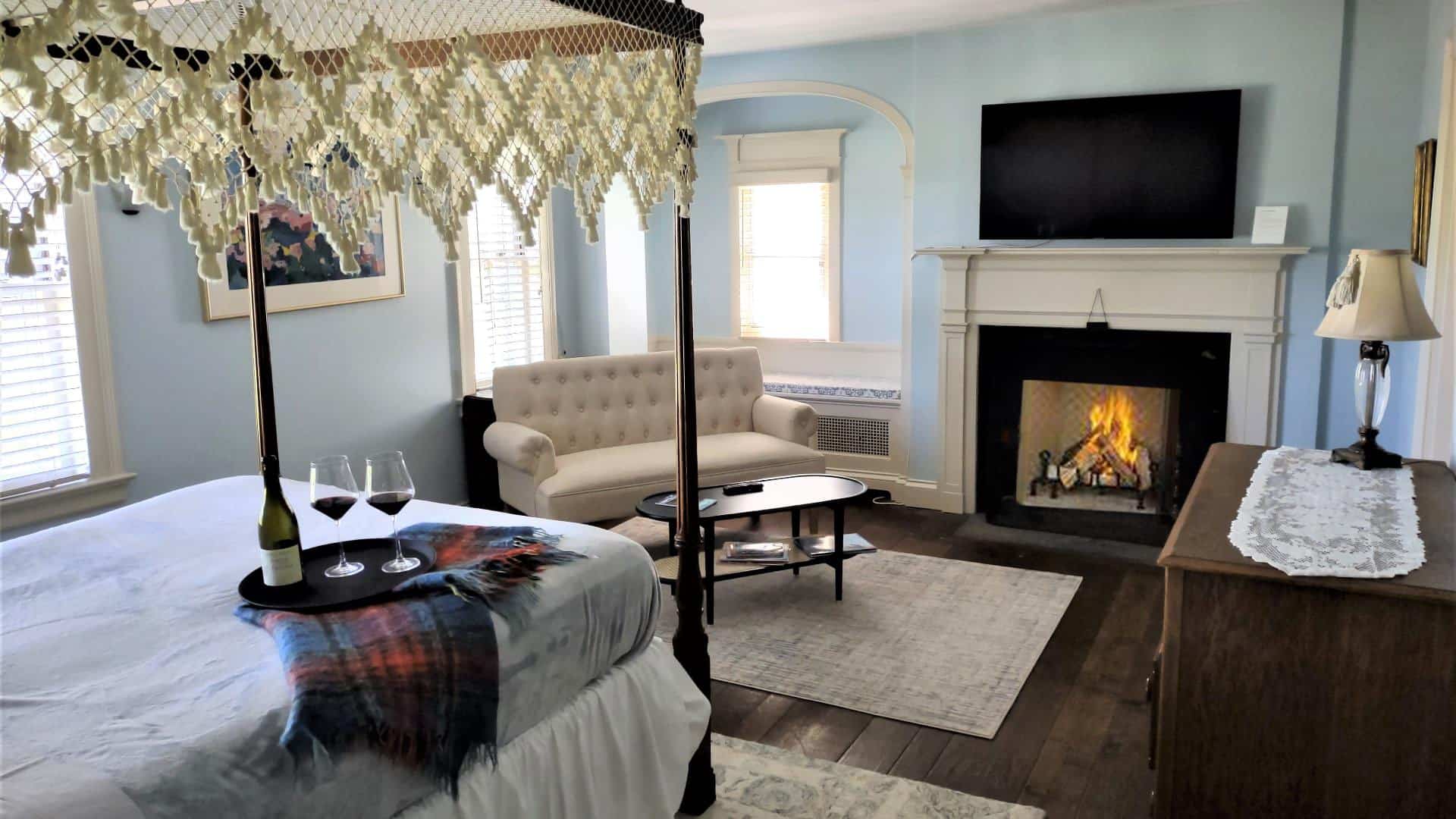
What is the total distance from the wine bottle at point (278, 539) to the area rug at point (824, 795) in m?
1.28

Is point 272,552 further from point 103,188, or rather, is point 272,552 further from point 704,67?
point 704,67

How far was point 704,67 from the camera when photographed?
582cm

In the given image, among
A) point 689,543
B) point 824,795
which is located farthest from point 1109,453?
point 689,543

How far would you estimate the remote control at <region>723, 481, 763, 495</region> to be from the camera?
14.1 feet

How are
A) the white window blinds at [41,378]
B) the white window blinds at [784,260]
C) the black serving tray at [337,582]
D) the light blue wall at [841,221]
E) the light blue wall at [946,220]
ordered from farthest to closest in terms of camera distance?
the white window blinds at [784,260] → the light blue wall at [841,221] → the light blue wall at [946,220] → the white window blinds at [41,378] → the black serving tray at [337,582]

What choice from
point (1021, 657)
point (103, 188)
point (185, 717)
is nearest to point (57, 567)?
point (185, 717)

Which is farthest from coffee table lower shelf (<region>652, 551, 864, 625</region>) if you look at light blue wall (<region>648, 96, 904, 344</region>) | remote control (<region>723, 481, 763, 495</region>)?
light blue wall (<region>648, 96, 904, 344</region>)

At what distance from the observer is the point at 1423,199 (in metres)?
3.83

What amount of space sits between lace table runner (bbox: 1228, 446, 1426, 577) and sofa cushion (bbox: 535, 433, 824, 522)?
229 cm

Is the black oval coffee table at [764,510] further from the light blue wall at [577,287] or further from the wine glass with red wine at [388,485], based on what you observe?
the light blue wall at [577,287]

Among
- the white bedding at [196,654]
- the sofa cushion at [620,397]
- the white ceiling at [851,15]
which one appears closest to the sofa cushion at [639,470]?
the sofa cushion at [620,397]

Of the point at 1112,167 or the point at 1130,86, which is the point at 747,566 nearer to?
the point at 1112,167

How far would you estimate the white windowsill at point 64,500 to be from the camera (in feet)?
11.2

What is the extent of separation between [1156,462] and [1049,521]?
582 millimetres
